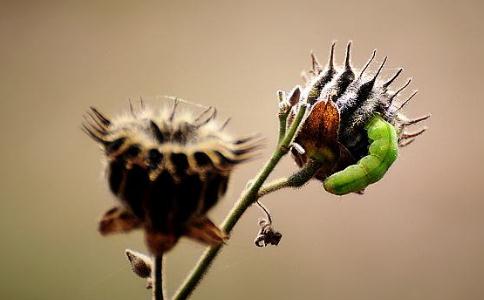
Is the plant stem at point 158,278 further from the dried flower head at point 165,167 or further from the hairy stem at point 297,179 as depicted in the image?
the hairy stem at point 297,179

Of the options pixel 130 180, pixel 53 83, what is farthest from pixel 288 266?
pixel 130 180

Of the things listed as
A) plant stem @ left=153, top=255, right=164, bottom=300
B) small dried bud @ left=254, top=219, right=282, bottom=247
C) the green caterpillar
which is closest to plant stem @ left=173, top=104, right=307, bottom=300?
plant stem @ left=153, top=255, right=164, bottom=300

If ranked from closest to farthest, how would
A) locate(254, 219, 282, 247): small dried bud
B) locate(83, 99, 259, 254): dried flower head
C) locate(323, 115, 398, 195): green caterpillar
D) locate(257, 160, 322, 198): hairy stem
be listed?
1. locate(83, 99, 259, 254): dried flower head
2. locate(323, 115, 398, 195): green caterpillar
3. locate(257, 160, 322, 198): hairy stem
4. locate(254, 219, 282, 247): small dried bud

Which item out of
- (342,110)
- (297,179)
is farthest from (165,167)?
(342,110)

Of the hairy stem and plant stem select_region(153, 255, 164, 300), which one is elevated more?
the hairy stem

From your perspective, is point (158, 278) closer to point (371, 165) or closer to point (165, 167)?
point (165, 167)

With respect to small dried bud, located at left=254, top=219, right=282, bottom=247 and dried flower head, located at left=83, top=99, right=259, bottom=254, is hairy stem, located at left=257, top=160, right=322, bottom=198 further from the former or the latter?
dried flower head, located at left=83, top=99, right=259, bottom=254

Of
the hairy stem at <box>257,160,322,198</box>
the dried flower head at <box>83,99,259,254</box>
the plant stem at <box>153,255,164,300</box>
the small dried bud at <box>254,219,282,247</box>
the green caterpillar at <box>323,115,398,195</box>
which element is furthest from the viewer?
the small dried bud at <box>254,219,282,247</box>
